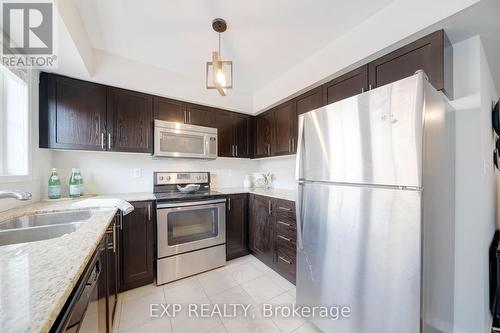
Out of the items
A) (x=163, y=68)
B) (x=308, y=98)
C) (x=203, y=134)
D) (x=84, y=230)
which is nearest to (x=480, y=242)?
(x=308, y=98)

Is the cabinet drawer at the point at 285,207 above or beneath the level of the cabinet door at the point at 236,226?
above

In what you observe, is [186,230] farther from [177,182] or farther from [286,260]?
[286,260]

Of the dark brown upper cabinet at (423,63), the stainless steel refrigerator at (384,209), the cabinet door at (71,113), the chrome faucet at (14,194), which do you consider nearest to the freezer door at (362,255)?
the stainless steel refrigerator at (384,209)

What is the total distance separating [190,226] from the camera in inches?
89.7

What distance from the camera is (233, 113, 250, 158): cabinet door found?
299cm

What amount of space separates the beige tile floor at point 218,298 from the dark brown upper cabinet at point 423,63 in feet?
6.59

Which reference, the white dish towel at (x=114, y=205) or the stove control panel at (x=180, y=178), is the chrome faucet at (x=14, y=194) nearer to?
the white dish towel at (x=114, y=205)

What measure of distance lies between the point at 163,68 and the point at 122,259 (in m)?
2.17

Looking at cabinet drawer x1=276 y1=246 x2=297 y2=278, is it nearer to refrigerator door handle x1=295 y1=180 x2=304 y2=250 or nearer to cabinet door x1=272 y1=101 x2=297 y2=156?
refrigerator door handle x1=295 y1=180 x2=304 y2=250

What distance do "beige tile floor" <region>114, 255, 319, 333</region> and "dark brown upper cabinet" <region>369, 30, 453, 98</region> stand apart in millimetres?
2008

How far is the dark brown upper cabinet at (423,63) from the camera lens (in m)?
1.26

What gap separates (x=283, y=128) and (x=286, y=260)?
1.60m

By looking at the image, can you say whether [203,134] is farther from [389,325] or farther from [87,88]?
[389,325]

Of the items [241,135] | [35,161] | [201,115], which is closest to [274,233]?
[241,135]
